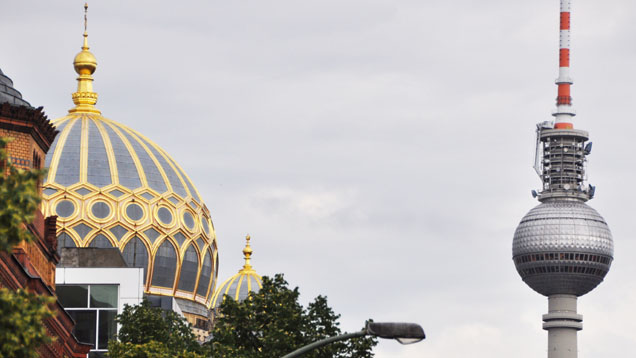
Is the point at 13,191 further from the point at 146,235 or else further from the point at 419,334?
the point at 146,235

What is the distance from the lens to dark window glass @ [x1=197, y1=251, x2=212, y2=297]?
91.8 metres

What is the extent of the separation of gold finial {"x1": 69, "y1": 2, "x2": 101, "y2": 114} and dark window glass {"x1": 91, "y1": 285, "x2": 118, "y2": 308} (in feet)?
86.7

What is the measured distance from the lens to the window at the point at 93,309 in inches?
2773

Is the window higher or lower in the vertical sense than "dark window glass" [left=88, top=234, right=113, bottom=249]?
lower

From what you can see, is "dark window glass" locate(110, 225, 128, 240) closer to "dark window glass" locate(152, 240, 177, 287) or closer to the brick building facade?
"dark window glass" locate(152, 240, 177, 287)

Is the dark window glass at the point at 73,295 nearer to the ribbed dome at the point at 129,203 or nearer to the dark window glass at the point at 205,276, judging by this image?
the ribbed dome at the point at 129,203

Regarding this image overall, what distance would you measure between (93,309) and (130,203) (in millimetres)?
17757

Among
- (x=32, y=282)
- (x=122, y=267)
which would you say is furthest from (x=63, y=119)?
(x=32, y=282)

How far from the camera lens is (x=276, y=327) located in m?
55.5

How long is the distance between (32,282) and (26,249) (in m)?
3.05

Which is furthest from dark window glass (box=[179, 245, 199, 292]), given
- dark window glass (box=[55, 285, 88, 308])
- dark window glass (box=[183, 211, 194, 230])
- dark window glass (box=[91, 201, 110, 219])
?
dark window glass (box=[55, 285, 88, 308])

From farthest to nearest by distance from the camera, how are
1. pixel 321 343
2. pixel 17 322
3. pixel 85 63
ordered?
pixel 85 63 < pixel 321 343 < pixel 17 322

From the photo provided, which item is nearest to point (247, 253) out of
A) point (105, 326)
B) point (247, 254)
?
point (247, 254)

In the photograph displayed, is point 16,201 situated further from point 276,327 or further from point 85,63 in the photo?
point 85,63
